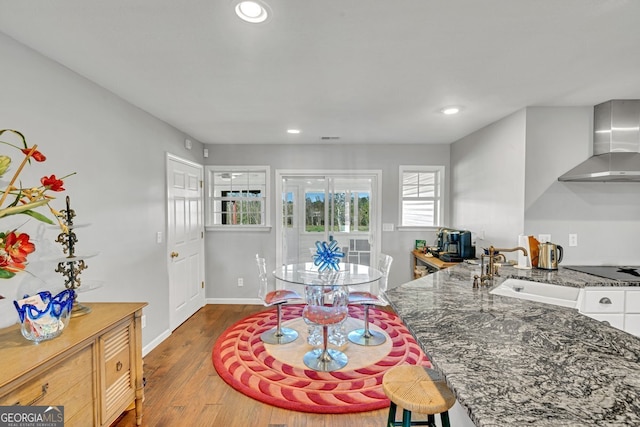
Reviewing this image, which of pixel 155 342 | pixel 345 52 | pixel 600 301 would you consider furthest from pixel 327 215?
pixel 600 301

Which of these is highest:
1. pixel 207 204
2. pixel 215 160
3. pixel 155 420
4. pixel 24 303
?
pixel 215 160

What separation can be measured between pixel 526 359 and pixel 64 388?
6.56 feet

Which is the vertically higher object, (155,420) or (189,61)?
(189,61)

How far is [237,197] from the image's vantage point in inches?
175

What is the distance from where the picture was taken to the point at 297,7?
1.37m

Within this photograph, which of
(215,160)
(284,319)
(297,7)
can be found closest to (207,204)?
(215,160)

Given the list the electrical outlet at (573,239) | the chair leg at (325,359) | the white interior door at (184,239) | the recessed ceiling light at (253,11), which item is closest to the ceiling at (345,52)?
the recessed ceiling light at (253,11)

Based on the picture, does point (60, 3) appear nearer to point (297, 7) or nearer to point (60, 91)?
point (60, 91)

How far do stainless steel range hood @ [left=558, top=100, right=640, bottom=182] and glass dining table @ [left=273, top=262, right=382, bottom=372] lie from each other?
207 centimetres

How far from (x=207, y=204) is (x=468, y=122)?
3.58 meters

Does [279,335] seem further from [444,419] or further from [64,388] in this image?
[444,419]

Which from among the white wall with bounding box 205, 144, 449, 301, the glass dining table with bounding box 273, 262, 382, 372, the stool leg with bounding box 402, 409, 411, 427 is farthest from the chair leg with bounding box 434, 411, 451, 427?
the white wall with bounding box 205, 144, 449, 301

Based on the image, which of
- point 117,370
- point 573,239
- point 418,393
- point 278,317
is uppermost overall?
point 573,239

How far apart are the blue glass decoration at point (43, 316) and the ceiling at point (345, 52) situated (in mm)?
1411
